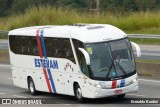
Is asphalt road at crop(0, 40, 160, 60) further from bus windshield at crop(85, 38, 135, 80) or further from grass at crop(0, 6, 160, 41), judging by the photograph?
bus windshield at crop(85, 38, 135, 80)

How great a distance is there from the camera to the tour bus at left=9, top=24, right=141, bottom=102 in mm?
19703

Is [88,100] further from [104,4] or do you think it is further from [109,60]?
[104,4]

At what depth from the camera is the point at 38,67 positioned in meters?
23.0

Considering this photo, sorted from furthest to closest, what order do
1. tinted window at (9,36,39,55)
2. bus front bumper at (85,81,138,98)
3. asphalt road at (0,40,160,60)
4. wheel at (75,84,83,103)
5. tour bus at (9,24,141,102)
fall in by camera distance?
asphalt road at (0,40,160,60) → tinted window at (9,36,39,55) → wheel at (75,84,83,103) → tour bus at (9,24,141,102) → bus front bumper at (85,81,138,98)

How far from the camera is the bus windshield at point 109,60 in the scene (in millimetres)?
19734

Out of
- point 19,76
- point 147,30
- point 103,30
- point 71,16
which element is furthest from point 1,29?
point 103,30

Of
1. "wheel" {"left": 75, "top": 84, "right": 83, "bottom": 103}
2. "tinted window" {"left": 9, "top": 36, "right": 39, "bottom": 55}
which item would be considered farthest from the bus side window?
"tinted window" {"left": 9, "top": 36, "right": 39, "bottom": 55}

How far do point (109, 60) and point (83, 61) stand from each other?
0.89 m

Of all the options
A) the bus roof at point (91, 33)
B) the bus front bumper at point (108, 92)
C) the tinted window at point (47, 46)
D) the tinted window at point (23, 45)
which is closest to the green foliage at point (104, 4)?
the tinted window at point (23, 45)

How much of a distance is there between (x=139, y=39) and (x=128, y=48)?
21630 mm

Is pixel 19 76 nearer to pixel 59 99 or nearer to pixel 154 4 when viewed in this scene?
pixel 59 99

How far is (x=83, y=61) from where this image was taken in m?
20.1

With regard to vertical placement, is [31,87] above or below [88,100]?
below

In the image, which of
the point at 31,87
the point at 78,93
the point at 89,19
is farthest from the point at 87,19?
the point at 78,93
